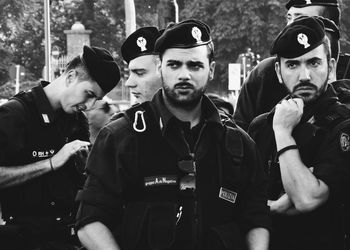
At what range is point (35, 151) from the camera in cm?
516

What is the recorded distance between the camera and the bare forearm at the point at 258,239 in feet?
13.1

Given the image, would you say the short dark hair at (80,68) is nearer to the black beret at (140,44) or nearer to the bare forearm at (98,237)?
the black beret at (140,44)

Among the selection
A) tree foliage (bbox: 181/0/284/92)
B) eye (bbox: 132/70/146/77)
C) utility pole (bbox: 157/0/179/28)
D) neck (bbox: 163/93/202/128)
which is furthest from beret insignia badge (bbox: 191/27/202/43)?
tree foliage (bbox: 181/0/284/92)

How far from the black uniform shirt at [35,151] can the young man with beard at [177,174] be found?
4.16 ft

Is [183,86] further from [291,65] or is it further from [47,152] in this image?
[47,152]

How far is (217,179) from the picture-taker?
3.99m

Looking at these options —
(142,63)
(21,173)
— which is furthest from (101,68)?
(21,173)

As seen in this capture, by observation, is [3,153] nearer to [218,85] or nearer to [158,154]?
[158,154]

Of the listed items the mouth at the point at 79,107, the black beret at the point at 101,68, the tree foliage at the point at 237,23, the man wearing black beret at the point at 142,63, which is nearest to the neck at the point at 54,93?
the mouth at the point at 79,107

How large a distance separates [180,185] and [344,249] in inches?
42.6

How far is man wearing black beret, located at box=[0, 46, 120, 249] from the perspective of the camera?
502 centimetres

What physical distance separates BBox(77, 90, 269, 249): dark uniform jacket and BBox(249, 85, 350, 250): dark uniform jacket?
0.38 metres

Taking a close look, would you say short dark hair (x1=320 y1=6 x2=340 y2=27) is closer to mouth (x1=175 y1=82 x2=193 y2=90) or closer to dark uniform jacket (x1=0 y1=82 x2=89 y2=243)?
mouth (x1=175 y1=82 x2=193 y2=90)

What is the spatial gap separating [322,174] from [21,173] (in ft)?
6.59
